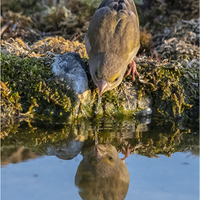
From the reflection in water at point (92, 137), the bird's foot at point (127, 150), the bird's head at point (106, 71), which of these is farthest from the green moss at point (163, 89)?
the bird's foot at point (127, 150)

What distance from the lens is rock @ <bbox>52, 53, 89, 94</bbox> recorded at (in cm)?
467

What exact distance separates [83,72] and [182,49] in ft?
11.1

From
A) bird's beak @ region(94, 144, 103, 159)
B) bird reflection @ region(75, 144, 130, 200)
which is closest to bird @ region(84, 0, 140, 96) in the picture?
bird's beak @ region(94, 144, 103, 159)

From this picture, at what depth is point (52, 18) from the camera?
7.87m

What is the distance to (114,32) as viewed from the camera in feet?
14.4

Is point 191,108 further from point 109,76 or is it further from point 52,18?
point 52,18

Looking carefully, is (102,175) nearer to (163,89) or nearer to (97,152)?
(97,152)

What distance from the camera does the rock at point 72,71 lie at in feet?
15.3

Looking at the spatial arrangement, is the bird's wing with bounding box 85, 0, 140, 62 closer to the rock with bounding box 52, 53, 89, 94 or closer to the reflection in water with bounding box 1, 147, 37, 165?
the rock with bounding box 52, 53, 89, 94

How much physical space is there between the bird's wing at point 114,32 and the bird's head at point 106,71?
0.55 ft

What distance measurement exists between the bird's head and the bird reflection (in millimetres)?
1023

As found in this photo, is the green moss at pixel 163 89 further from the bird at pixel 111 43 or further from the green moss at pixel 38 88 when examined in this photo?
the green moss at pixel 38 88

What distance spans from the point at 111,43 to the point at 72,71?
3.03ft

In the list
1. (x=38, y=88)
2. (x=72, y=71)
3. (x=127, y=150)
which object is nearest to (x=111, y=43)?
(x=72, y=71)
